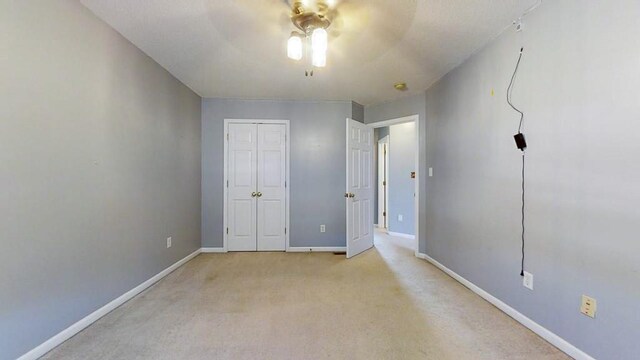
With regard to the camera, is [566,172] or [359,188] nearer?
[566,172]

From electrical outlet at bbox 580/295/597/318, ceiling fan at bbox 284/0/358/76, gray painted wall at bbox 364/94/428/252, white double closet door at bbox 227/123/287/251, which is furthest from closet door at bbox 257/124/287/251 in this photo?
electrical outlet at bbox 580/295/597/318

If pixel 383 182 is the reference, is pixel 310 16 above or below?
above

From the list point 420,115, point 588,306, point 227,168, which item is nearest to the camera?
point 588,306

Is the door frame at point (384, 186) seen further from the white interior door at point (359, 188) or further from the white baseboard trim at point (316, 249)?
Answer: the white baseboard trim at point (316, 249)

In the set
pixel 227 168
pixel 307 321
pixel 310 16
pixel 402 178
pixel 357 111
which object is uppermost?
pixel 310 16

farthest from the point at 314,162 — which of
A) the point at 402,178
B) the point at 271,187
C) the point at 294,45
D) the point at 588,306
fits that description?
the point at 588,306

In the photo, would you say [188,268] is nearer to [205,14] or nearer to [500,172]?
[205,14]

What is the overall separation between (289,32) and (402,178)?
3.94 m

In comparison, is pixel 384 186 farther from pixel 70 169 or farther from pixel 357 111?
pixel 70 169

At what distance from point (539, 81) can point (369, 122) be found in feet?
8.86

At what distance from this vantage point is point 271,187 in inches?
171

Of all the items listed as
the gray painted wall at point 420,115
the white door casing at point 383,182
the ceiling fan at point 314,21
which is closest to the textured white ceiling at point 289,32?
the ceiling fan at point 314,21

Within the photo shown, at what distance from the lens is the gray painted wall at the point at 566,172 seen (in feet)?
4.78

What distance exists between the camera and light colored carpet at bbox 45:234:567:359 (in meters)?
1.78
